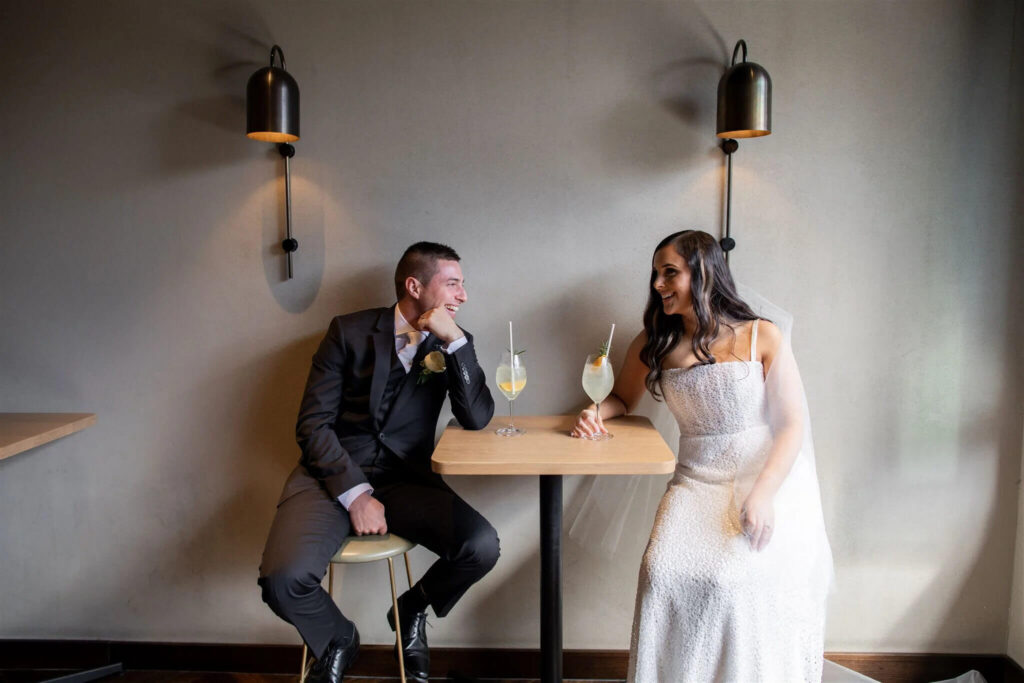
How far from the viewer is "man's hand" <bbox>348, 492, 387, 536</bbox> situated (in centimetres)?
212

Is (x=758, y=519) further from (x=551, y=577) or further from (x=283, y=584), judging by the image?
(x=283, y=584)

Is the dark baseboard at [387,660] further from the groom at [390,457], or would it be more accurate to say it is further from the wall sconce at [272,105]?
the wall sconce at [272,105]

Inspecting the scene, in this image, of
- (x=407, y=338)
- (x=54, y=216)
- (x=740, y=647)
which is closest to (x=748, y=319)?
(x=740, y=647)

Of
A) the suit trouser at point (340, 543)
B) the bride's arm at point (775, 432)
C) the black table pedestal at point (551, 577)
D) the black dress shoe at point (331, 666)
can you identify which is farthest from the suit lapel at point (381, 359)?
the bride's arm at point (775, 432)

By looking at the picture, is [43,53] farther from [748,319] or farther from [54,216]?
[748,319]

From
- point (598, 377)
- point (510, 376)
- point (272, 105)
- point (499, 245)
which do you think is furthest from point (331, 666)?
point (272, 105)

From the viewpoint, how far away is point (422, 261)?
2287 mm

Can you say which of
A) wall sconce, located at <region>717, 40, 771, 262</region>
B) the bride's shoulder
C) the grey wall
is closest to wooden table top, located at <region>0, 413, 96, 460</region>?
the grey wall

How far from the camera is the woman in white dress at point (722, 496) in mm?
1878

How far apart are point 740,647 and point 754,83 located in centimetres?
165

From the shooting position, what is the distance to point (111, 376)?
2.58 metres

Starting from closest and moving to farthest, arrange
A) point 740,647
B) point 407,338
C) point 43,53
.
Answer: point 740,647 → point 407,338 → point 43,53

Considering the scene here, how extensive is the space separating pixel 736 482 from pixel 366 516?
1.12m

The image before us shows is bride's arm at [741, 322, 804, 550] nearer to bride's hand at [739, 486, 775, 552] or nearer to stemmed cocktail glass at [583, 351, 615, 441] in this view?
bride's hand at [739, 486, 775, 552]
